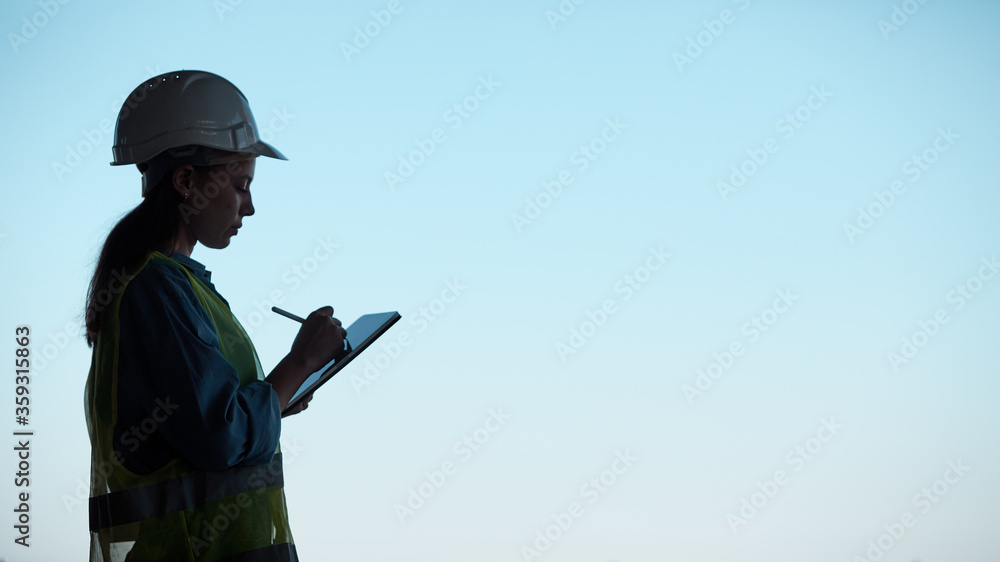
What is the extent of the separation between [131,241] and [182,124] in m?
0.22

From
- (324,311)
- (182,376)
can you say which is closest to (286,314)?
(324,311)

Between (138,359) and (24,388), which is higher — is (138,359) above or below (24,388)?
below

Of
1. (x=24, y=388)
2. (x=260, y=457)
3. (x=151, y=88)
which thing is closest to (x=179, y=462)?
(x=260, y=457)

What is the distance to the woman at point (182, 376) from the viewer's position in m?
1.30

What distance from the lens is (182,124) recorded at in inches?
60.1

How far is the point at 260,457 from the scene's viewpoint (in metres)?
1.38

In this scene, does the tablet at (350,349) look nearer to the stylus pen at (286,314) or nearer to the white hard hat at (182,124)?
the stylus pen at (286,314)

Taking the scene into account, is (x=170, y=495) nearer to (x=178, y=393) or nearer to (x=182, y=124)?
(x=178, y=393)

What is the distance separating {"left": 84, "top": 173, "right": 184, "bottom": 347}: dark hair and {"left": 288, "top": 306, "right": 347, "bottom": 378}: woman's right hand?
0.28 meters

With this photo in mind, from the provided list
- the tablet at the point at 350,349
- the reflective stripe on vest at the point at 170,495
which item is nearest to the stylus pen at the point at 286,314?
the tablet at the point at 350,349

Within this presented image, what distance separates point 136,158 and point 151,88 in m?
0.15

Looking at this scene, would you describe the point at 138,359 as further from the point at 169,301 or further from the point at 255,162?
the point at 255,162

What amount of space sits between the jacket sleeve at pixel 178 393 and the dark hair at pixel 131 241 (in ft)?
0.21

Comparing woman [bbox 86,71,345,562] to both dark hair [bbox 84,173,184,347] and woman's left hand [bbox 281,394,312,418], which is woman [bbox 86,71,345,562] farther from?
woman's left hand [bbox 281,394,312,418]
